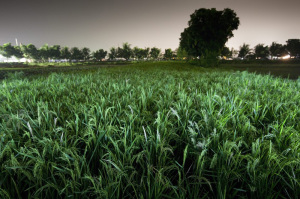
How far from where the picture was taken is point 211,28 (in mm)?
28828

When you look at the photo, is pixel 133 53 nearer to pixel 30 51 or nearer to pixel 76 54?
pixel 76 54

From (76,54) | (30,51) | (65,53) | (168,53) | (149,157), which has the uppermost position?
(168,53)

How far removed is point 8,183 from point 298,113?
3213 millimetres

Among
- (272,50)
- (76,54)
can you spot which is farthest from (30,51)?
(272,50)

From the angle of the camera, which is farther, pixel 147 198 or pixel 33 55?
pixel 33 55

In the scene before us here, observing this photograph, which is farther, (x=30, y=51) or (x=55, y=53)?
(x=55, y=53)

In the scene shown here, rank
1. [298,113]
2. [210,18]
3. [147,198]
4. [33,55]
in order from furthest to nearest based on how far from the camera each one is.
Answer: [33,55] < [210,18] < [298,113] < [147,198]

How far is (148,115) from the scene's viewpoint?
1907 mm

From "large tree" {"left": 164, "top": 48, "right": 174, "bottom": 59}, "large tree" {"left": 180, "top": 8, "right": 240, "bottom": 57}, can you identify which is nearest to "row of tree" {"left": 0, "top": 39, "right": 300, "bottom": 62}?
"large tree" {"left": 164, "top": 48, "right": 174, "bottom": 59}

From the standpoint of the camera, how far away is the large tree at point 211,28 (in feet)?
94.5

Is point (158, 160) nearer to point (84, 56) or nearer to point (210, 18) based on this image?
point (210, 18)

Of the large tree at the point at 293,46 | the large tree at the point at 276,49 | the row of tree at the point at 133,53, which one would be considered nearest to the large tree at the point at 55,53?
the row of tree at the point at 133,53

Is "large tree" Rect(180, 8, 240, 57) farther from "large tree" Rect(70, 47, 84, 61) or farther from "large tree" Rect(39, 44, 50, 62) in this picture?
"large tree" Rect(39, 44, 50, 62)

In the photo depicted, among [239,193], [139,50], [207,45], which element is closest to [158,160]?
[239,193]
